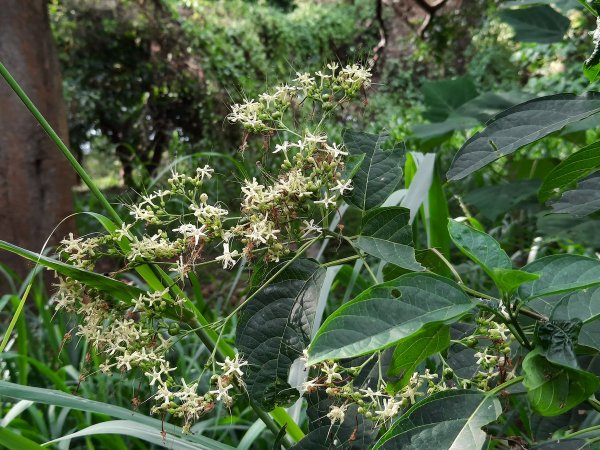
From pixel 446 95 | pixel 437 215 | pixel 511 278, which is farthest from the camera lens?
pixel 446 95

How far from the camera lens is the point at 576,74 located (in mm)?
4172

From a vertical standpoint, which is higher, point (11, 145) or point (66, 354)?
point (11, 145)

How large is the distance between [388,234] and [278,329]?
0.12 m

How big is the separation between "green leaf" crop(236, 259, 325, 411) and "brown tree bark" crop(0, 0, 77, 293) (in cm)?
206

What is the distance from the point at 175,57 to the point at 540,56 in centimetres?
303

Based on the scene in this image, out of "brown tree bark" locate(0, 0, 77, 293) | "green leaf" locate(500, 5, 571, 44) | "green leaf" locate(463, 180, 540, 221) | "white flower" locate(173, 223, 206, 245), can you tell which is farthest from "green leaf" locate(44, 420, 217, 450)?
"brown tree bark" locate(0, 0, 77, 293)

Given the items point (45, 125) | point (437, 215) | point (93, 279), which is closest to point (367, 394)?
point (93, 279)

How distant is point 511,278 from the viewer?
0.35 metres

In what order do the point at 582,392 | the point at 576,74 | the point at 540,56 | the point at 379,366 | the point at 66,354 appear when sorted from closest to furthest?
the point at 582,392, the point at 379,366, the point at 66,354, the point at 576,74, the point at 540,56

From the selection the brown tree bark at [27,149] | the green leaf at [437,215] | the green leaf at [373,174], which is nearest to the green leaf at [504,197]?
the green leaf at [437,215]

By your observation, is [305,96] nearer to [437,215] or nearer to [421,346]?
[421,346]

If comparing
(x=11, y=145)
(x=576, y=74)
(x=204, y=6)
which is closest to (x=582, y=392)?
(x=11, y=145)

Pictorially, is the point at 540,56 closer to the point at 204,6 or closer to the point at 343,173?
the point at 204,6

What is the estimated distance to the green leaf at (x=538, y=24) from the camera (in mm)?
1366
